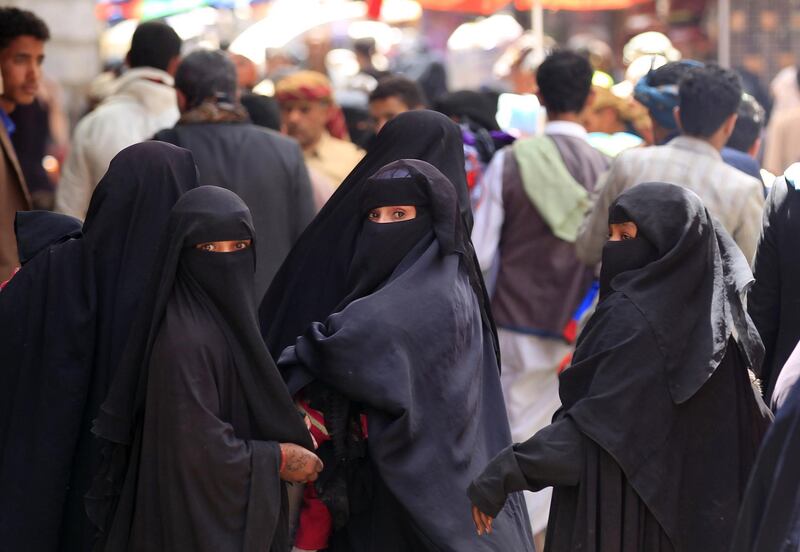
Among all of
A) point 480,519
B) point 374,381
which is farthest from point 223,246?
point 480,519

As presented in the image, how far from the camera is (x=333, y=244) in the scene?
4848mm

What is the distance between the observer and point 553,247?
22.8 feet

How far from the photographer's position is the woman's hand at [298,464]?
4.02 metres

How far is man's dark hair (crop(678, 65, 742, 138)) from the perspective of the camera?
5.87 m

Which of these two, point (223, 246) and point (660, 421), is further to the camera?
point (223, 246)

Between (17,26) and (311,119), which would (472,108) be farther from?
(17,26)

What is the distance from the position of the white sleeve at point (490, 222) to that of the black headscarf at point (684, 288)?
2.98m

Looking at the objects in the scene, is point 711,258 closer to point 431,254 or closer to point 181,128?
point 431,254

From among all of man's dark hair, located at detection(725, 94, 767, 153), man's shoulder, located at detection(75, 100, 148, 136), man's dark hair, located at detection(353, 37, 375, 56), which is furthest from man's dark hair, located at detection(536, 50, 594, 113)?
man's dark hair, located at detection(353, 37, 375, 56)

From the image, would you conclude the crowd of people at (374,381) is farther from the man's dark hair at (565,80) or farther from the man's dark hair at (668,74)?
the man's dark hair at (565,80)

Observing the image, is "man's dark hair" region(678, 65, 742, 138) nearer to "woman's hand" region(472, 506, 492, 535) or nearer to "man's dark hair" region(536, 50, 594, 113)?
"man's dark hair" region(536, 50, 594, 113)

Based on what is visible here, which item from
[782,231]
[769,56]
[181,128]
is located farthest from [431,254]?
[769,56]

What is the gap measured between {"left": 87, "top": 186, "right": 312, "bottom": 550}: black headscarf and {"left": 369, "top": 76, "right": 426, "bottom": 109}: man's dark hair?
12.9ft

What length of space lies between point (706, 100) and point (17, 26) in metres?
3.11
